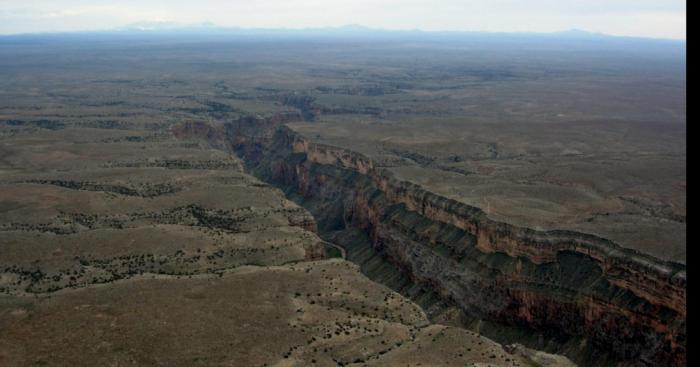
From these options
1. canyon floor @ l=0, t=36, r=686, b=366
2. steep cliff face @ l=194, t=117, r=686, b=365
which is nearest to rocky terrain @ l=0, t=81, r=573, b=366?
canyon floor @ l=0, t=36, r=686, b=366

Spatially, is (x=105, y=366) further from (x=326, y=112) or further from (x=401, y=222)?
(x=326, y=112)

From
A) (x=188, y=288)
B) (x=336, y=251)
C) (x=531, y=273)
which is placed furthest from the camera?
(x=336, y=251)

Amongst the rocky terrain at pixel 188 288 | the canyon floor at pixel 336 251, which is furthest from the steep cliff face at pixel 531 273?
the rocky terrain at pixel 188 288

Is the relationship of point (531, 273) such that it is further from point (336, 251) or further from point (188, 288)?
point (188, 288)

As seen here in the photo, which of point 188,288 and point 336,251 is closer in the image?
point 188,288

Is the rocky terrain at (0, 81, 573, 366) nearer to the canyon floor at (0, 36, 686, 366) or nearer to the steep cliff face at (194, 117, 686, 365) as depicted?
the canyon floor at (0, 36, 686, 366)

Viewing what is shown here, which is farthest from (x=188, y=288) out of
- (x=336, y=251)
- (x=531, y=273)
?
(x=336, y=251)

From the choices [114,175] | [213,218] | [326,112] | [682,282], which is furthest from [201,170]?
[326,112]

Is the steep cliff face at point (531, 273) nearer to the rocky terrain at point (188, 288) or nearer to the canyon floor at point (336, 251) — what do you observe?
the canyon floor at point (336, 251)
